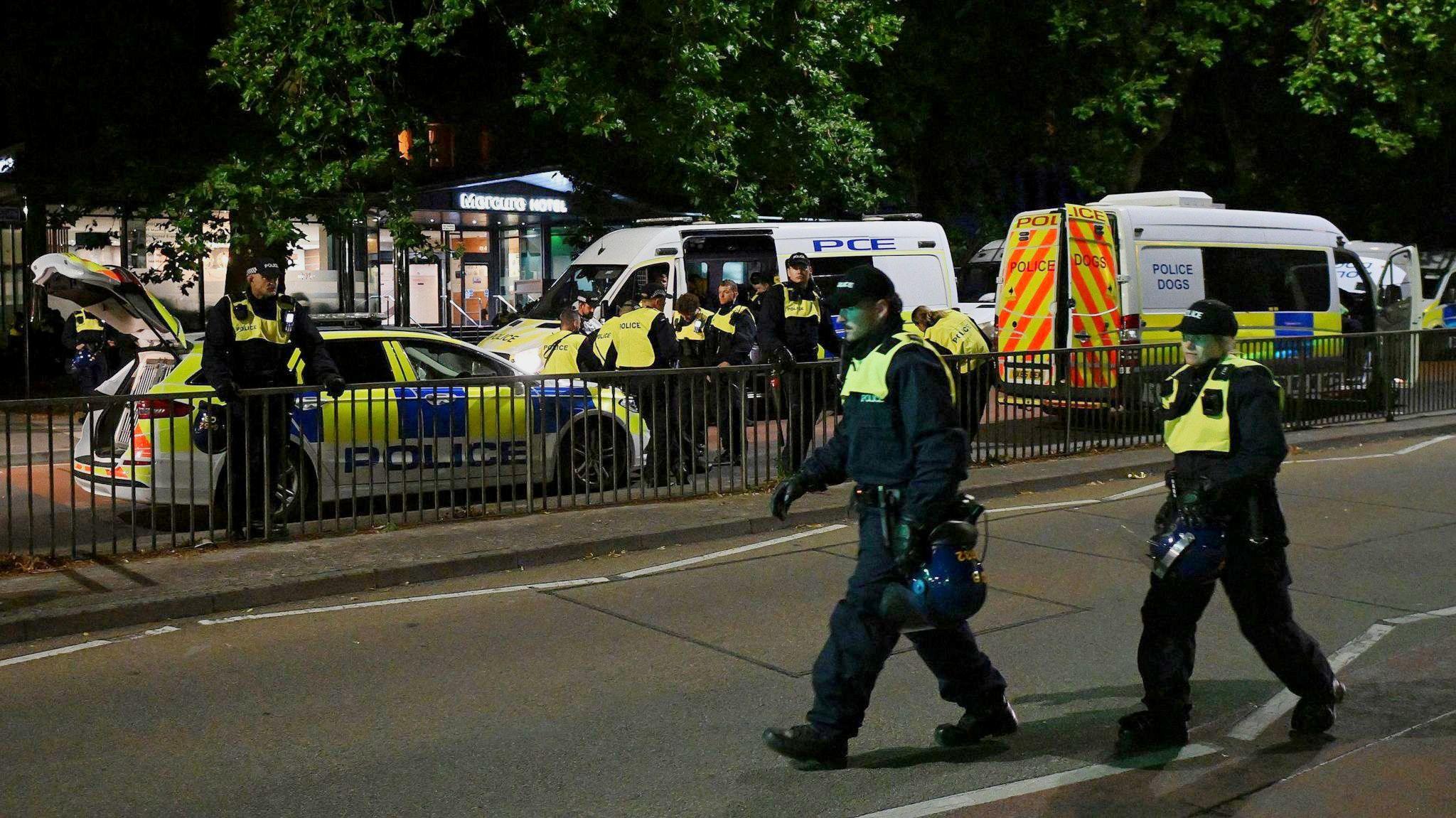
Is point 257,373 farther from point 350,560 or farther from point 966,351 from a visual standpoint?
point 966,351

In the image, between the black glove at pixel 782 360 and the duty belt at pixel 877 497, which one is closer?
the duty belt at pixel 877 497

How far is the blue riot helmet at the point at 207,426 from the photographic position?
9.31 metres

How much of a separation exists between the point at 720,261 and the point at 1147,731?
1288 cm

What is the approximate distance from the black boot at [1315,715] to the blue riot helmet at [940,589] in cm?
152

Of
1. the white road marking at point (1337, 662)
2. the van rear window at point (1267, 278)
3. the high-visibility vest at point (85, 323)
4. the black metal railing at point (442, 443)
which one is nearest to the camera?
the white road marking at point (1337, 662)

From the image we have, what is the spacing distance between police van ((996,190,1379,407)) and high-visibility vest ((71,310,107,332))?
32.4 ft

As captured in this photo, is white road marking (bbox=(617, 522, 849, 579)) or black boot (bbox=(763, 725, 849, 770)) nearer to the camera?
black boot (bbox=(763, 725, 849, 770))

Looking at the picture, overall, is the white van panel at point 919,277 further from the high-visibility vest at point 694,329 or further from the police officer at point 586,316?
the high-visibility vest at point 694,329

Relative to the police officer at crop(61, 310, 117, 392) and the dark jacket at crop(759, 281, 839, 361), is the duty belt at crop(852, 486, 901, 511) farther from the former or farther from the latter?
the police officer at crop(61, 310, 117, 392)

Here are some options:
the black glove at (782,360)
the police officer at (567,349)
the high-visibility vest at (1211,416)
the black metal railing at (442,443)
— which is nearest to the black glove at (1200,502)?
the high-visibility vest at (1211,416)

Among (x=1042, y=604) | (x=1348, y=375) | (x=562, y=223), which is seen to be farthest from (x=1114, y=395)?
(x=562, y=223)

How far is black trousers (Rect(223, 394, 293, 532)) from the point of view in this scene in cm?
936

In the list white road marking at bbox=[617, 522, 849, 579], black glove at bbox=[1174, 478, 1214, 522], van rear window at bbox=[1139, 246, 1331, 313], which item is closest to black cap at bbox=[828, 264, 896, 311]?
black glove at bbox=[1174, 478, 1214, 522]

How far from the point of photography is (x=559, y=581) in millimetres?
8898
